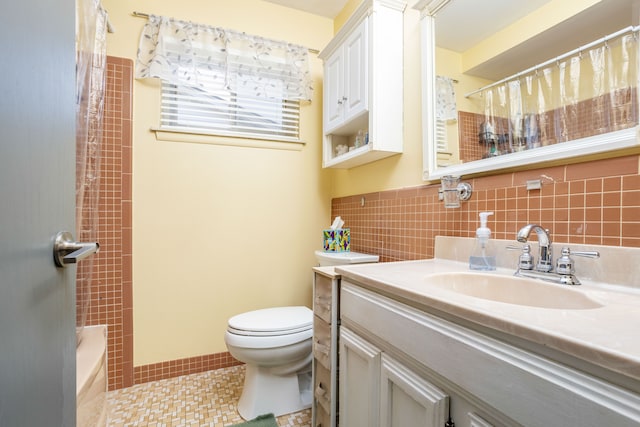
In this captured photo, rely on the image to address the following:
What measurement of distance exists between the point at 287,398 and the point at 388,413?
907 millimetres

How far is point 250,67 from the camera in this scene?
206cm

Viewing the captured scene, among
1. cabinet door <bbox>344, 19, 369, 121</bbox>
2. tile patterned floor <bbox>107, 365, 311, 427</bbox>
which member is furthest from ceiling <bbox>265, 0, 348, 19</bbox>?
tile patterned floor <bbox>107, 365, 311, 427</bbox>

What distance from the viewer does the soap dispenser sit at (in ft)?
3.54

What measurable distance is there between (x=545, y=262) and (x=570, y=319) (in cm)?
Answer: 44

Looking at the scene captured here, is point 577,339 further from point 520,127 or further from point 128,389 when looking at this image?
point 128,389

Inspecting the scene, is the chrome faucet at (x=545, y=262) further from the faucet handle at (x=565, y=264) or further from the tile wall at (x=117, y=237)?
Answer: the tile wall at (x=117, y=237)

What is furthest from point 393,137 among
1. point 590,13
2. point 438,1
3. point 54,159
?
point 54,159

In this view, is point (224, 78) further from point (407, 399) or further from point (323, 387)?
point (407, 399)

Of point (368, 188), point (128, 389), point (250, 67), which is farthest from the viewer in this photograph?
point (250, 67)

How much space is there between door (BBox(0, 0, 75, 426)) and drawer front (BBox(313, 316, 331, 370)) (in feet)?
2.70

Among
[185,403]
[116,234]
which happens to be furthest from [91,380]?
[116,234]

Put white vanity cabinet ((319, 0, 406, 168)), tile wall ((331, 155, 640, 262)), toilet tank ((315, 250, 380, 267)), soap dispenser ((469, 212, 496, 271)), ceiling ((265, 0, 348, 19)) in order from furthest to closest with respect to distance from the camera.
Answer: ceiling ((265, 0, 348, 19)) < toilet tank ((315, 250, 380, 267)) < white vanity cabinet ((319, 0, 406, 168)) < soap dispenser ((469, 212, 496, 271)) < tile wall ((331, 155, 640, 262))

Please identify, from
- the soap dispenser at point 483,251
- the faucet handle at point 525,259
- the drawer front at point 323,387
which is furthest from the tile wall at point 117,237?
the faucet handle at point 525,259

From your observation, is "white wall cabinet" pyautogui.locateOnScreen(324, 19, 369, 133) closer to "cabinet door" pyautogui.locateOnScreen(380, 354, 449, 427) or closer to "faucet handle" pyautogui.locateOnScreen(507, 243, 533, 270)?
"faucet handle" pyautogui.locateOnScreen(507, 243, 533, 270)
